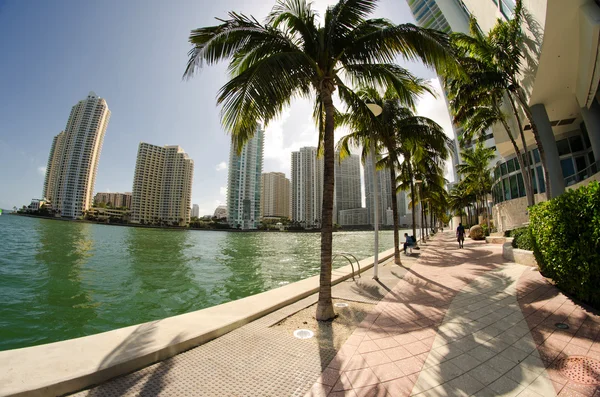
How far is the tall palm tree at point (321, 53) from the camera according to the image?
15.2 feet

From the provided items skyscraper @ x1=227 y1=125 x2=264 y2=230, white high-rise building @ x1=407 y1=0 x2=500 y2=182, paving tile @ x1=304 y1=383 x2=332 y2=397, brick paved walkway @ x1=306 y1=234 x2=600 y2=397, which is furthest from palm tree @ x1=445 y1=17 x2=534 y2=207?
skyscraper @ x1=227 y1=125 x2=264 y2=230

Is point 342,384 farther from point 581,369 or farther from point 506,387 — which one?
point 581,369

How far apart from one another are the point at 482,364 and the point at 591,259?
3.33 metres

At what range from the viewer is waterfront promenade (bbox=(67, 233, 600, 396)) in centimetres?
272

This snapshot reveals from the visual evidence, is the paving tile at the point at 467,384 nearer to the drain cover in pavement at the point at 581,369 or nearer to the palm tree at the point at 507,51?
the drain cover in pavement at the point at 581,369

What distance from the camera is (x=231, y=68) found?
599 cm

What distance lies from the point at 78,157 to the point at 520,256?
5038 inches

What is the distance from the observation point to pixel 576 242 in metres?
4.82

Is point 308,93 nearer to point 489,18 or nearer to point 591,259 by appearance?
point 591,259

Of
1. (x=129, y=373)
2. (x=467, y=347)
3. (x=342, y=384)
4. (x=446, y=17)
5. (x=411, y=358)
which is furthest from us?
(x=446, y=17)

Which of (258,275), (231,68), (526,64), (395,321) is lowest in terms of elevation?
(258,275)

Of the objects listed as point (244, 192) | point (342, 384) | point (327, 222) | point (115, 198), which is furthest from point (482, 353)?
point (115, 198)

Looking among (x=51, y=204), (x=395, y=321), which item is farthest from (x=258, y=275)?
(x=51, y=204)

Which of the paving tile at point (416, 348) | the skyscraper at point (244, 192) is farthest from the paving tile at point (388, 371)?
the skyscraper at point (244, 192)
